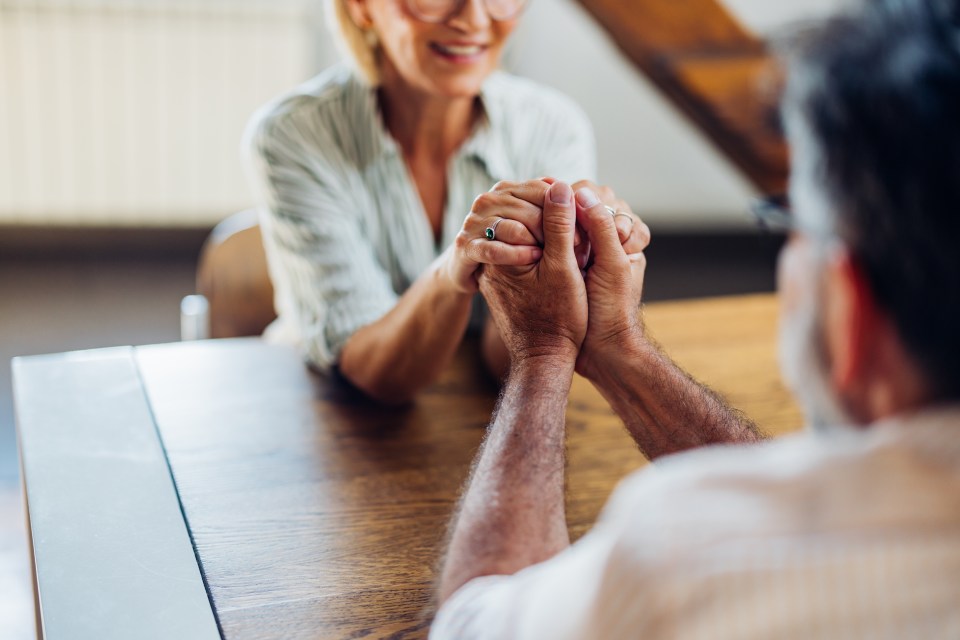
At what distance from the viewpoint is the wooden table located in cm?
85

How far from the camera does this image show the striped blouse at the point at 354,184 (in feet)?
4.83

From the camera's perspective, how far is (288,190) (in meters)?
1.50

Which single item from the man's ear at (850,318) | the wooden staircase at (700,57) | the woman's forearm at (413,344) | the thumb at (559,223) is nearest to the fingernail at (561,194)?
the thumb at (559,223)

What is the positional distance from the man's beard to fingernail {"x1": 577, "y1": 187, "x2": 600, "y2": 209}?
516mm

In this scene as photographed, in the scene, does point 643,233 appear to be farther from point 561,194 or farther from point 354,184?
point 354,184

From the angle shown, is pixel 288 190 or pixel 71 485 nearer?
pixel 71 485

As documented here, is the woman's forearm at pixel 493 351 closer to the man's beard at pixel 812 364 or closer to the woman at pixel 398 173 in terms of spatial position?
the woman at pixel 398 173

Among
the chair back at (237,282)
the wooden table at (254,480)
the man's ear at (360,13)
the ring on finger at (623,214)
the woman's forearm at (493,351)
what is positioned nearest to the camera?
the wooden table at (254,480)

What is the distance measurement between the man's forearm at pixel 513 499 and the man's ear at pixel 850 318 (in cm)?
31

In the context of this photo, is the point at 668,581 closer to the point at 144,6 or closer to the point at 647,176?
the point at 144,6

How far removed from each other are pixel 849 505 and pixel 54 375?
1154 millimetres

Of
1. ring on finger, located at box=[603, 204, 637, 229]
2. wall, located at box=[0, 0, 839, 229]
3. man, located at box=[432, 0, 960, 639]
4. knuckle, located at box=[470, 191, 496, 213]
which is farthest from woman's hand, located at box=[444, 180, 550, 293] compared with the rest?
wall, located at box=[0, 0, 839, 229]

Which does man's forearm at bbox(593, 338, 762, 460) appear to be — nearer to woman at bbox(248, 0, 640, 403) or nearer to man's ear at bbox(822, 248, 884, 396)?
woman at bbox(248, 0, 640, 403)

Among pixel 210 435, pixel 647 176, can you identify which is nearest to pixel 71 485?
pixel 210 435
